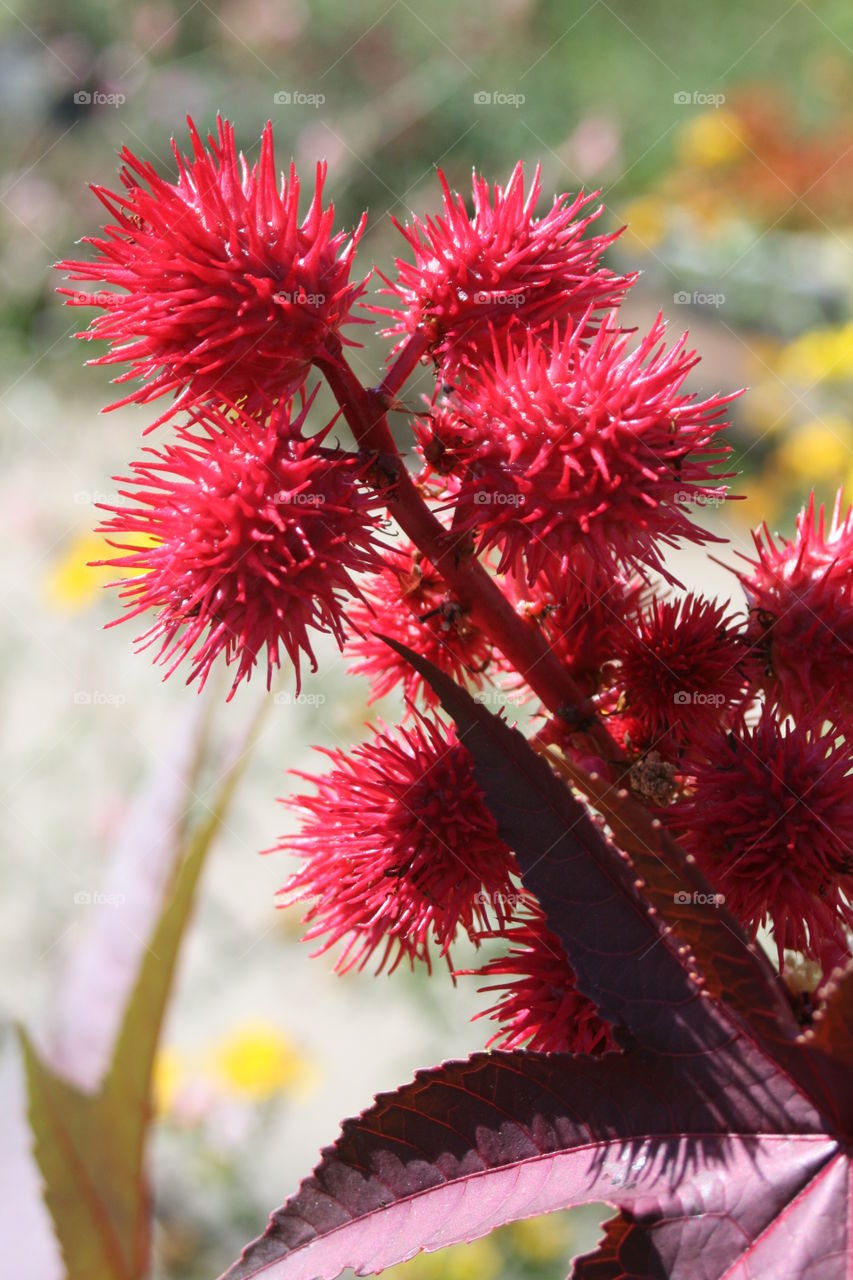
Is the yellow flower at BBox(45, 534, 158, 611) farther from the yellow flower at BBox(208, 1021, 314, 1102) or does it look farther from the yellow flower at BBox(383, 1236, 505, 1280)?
the yellow flower at BBox(383, 1236, 505, 1280)

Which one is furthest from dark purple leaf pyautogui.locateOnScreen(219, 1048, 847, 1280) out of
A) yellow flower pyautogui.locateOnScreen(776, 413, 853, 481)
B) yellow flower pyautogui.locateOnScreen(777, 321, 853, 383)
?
yellow flower pyautogui.locateOnScreen(776, 413, 853, 481)

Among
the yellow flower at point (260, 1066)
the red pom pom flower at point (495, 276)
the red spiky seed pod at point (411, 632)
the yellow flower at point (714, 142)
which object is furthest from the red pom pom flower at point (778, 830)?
the yellow flower at point (714, 142)

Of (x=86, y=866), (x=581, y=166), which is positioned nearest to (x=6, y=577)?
(x=86, y=866)

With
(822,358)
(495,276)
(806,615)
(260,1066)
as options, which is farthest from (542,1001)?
(822,358)

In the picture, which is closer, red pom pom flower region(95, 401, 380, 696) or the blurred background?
red pom pom flower region(95, 401, 380, 696)

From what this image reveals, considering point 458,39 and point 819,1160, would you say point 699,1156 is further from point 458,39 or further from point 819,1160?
point 458,39

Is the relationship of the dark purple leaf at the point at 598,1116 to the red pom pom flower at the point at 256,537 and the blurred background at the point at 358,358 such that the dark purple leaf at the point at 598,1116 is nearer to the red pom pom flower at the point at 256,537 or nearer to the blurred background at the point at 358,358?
the red pom pom flower at the point at 256,537
